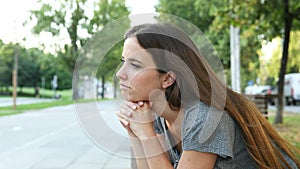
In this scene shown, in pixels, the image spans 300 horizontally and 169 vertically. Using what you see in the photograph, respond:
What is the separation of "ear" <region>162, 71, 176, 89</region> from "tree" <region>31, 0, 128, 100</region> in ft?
1.04

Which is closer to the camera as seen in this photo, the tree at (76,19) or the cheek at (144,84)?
the cheek at (144,84)

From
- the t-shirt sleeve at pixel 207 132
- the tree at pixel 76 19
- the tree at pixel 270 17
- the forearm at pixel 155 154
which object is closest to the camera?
the t-shirt sleeve at pixel 207 132

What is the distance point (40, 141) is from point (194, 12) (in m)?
11.9

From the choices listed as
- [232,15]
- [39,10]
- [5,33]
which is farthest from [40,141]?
[232,15]

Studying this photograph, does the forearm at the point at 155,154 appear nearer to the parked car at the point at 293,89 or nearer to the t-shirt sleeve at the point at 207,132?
the t-shirt sleeve at the point at 207,132

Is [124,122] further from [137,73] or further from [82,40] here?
[82,40]

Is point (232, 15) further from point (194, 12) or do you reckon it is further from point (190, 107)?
point (194, 12)

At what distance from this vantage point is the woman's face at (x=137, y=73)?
1290 mm

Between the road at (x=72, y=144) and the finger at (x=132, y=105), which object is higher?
the finger at (x=132, y=105)

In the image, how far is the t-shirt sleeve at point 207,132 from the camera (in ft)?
4.07

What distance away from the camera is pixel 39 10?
475 centimetres

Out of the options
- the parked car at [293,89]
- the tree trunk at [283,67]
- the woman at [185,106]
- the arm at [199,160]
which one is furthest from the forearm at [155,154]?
the parked car at [293,89]

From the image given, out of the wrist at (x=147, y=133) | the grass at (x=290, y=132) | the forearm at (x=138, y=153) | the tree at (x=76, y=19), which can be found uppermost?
the tree at (x=76, y=19)

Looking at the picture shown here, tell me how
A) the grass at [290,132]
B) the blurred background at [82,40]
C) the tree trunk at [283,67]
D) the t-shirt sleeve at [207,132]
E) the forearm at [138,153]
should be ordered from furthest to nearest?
1. the tree trunk at [283,67]
2. the grass at [290,132]
3. the blurred background at [82,40]
4. the forearm at [138,153]
5. the t-shirt sleeve at [207,132]
